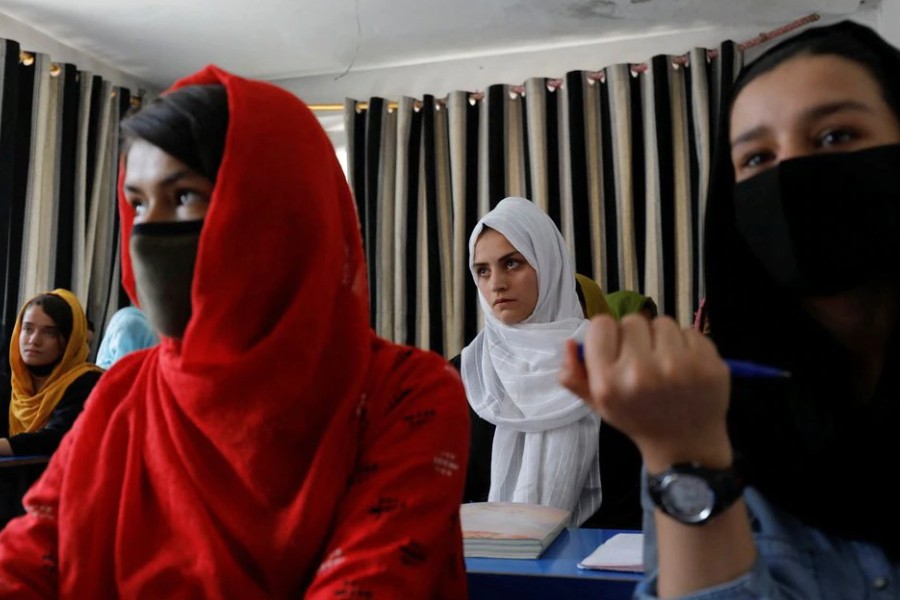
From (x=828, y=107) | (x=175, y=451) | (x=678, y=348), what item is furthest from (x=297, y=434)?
(x=828, y=107)

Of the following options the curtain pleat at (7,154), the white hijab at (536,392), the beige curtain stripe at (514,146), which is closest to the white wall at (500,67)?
the beige curtain stripe at (514,146)

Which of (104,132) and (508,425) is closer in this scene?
(508,425)

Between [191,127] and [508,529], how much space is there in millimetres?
824

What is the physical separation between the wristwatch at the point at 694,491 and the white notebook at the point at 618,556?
534mm

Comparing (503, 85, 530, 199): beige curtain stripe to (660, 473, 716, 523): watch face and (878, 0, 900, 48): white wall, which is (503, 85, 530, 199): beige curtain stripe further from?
(660, 473, 716, 523): watch face

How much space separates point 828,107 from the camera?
0.73 metres

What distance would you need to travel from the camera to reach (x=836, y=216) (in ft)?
2.45

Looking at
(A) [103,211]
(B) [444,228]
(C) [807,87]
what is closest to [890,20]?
(B) [444,228]

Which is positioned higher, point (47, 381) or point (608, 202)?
point (608, 202)

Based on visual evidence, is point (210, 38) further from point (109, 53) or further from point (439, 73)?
point (439, 73)

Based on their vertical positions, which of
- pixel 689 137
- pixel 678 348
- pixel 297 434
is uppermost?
pixel 689 137

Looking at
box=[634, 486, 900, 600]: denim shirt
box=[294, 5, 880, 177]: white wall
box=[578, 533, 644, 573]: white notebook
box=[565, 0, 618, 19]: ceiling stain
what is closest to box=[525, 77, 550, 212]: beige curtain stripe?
box=[294, 5, 880, 177]: white wall

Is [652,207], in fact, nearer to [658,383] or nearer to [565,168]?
[565,168]

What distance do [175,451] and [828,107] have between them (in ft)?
2.55
